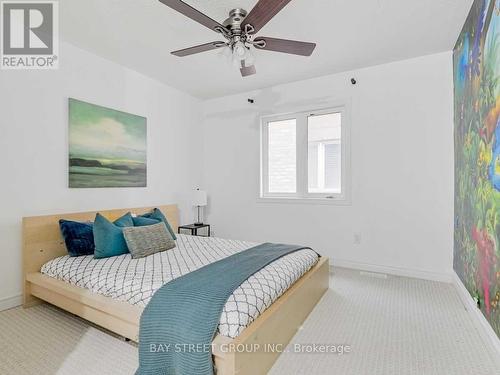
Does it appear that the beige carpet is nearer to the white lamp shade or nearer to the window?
the window

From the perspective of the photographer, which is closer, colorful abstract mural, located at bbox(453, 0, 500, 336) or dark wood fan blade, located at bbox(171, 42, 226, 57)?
colorful abstract mural, located at bbox(453, 0, 500, 336)

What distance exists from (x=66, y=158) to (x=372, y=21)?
10.8ft

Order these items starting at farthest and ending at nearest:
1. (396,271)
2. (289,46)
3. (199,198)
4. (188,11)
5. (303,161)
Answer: (199,198) < (303,161) < (396,271) < (289,46) < (188,11)

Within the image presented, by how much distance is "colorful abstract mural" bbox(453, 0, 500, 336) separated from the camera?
181 cm

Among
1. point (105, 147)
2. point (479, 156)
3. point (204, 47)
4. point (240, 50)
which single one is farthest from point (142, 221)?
point (479, 156)

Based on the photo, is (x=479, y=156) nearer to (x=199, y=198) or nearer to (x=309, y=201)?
(x=309, y=201)

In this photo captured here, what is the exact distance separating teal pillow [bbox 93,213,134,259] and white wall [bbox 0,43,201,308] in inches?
25.4

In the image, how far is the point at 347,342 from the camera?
1.96m

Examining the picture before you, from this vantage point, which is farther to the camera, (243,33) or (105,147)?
(105,147)

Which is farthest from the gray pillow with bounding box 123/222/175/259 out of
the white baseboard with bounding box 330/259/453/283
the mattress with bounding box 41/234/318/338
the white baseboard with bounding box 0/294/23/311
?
the white baseboard with bounding box 330/259/453/283

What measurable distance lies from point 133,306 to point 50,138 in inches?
79.3

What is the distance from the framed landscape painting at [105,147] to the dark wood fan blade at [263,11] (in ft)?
6.79

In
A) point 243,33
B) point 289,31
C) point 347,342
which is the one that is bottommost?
point 347,342

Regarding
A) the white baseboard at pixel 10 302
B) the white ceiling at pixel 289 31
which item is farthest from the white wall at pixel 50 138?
the white ceiling at pixel 289 31
